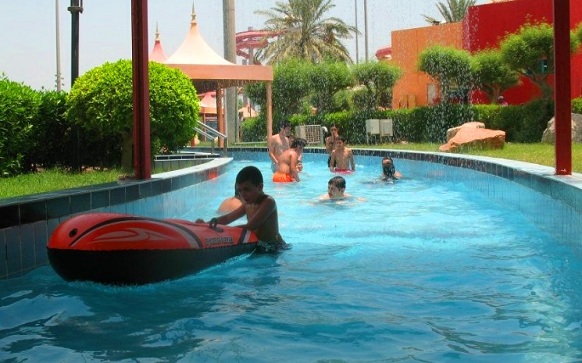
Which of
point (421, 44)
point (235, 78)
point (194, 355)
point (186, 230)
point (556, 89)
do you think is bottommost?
point (194, 355)

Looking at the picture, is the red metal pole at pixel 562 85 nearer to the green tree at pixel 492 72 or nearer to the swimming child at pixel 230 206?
the swimming child at pixel 230 206

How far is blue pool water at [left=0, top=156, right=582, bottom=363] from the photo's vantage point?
3.63m

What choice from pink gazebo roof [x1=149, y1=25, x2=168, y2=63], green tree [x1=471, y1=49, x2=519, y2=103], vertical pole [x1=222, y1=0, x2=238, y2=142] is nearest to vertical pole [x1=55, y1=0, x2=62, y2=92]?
pink gazebo roof [x1=149, y1=25, x2=168, y2=63]

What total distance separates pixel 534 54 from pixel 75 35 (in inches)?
557

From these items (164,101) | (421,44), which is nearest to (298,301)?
(164,101)

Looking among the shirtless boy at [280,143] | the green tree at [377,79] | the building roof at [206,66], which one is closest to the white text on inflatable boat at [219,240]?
the shirtless boy at [280,143]

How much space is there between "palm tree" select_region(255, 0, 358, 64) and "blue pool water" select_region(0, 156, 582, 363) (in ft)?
117

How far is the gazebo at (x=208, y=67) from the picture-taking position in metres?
22.8

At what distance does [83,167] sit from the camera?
11.9m

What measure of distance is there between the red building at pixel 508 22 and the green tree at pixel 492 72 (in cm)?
306

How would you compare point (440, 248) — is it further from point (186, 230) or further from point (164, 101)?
point (164, 101)

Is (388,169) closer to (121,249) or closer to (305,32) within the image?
(121,249)

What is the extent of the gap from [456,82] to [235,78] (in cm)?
860

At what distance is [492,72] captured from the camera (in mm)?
26156
